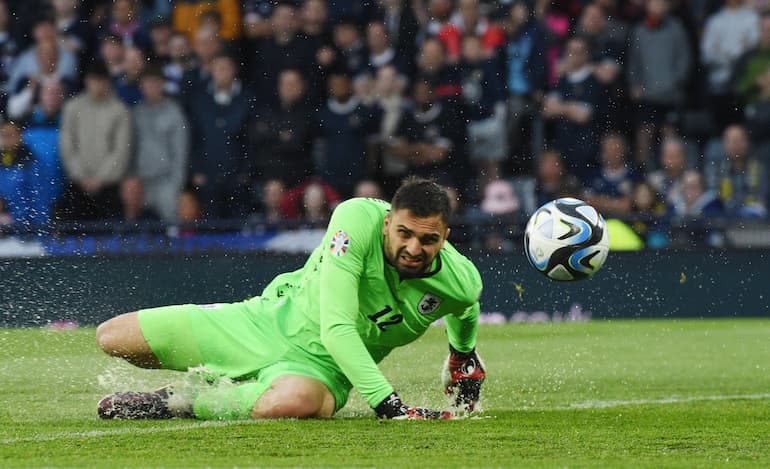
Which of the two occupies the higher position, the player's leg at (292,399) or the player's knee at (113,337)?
the player's knee at (113,337)

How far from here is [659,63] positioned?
16.8 meters

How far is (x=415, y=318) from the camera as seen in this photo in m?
7.91

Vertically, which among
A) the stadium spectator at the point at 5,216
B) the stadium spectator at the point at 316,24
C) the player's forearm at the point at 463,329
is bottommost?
the stadium spectator at the point at 5,216

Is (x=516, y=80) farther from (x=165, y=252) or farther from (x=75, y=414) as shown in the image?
(x=75, y=414)

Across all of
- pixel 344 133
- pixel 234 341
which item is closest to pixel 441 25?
pixel 344 133

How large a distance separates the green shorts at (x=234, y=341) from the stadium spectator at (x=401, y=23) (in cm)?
855

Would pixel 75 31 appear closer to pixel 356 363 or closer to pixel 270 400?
pixel 270 400

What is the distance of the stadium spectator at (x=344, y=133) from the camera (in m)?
15.8

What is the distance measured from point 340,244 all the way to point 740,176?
9.68 m

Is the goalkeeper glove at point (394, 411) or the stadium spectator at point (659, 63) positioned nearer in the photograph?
the goalkeeper glove at point (394, 411)

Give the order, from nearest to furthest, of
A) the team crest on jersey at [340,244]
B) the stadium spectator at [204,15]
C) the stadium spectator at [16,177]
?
the team crest on jersey at [340,244]
the stadium spectator at [16,177]
the stadium spectator at [204,15]

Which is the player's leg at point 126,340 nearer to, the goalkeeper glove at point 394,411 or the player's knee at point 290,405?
the player's knee at point 290,405

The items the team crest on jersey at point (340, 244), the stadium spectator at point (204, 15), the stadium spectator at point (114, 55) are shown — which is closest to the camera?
the team crest on jersey at point (340, 244)

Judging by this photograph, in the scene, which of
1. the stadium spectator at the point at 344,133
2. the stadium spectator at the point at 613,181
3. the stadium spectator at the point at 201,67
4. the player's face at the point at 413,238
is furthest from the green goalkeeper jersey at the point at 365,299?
the stadium spectator at the point at 201,67
